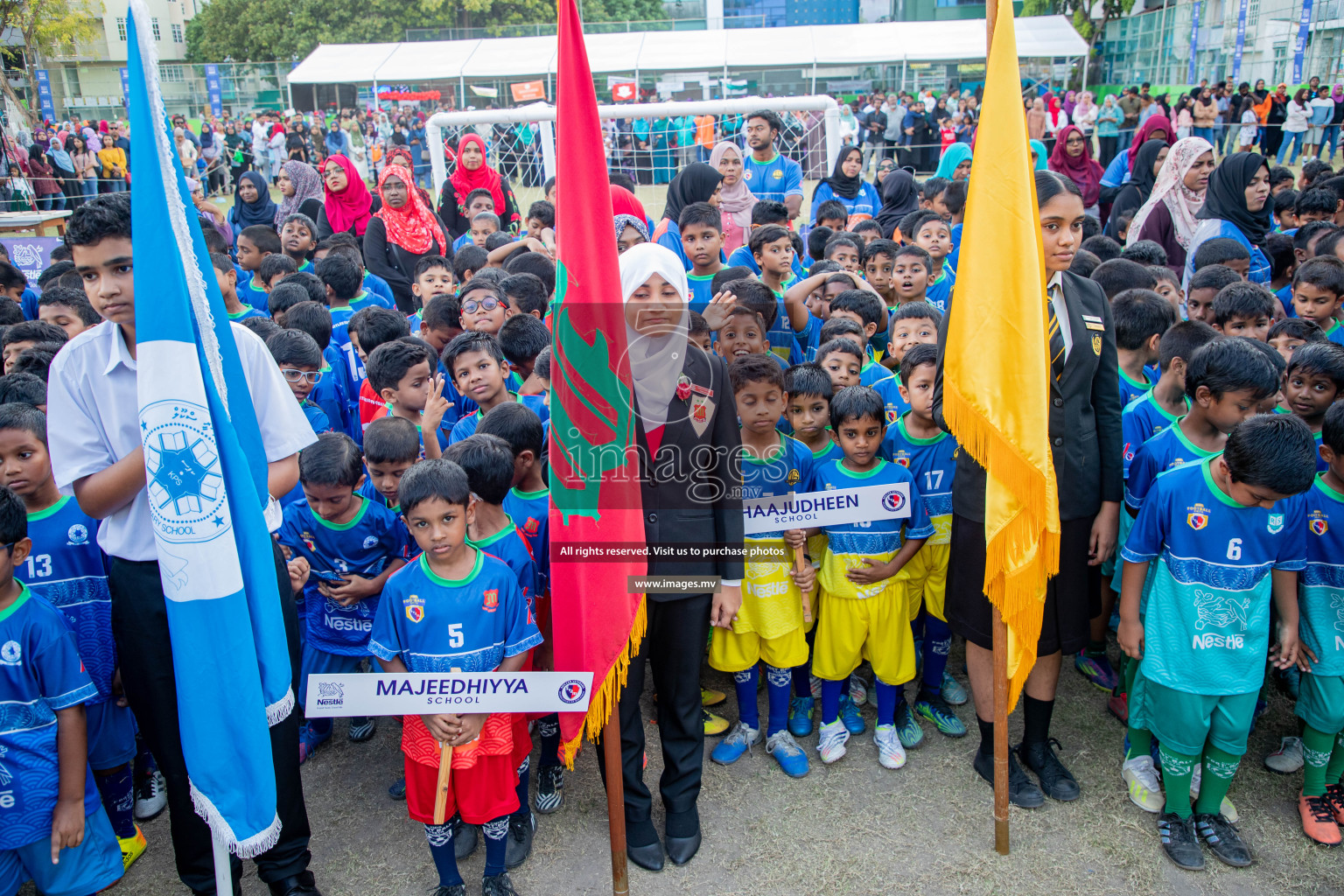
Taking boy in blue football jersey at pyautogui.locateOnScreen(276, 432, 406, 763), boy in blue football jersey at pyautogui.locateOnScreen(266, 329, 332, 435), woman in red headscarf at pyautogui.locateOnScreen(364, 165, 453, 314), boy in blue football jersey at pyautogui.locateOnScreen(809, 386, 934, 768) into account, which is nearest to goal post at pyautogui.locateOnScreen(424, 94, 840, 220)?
woman in red headscarf at pyautogui.locateOnScreen(364, 165, 453, 314)

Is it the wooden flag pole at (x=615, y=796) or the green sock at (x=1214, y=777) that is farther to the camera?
the green sock at (x=1214, y=777)

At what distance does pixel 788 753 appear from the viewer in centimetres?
347

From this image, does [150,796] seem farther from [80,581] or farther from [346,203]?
[346,203]

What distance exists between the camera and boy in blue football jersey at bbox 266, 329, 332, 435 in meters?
4.27

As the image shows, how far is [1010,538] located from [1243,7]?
98.5 feet

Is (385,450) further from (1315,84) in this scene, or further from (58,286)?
(1315,84)

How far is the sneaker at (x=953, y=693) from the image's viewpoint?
3861 mm

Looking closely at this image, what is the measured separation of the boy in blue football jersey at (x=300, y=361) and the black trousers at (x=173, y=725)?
5.57ft

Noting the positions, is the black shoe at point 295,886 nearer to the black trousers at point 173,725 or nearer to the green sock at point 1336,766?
the black trousers at point 173,725

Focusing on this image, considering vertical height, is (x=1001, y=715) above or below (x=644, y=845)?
above

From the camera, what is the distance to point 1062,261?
3.07 m

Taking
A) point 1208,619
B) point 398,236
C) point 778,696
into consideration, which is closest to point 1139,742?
point 1208,619

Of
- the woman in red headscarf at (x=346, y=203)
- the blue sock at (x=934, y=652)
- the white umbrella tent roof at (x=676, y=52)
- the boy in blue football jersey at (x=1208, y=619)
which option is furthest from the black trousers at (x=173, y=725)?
the white umbrella tent roof at (x=676, y=52)

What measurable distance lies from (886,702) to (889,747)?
18cm
